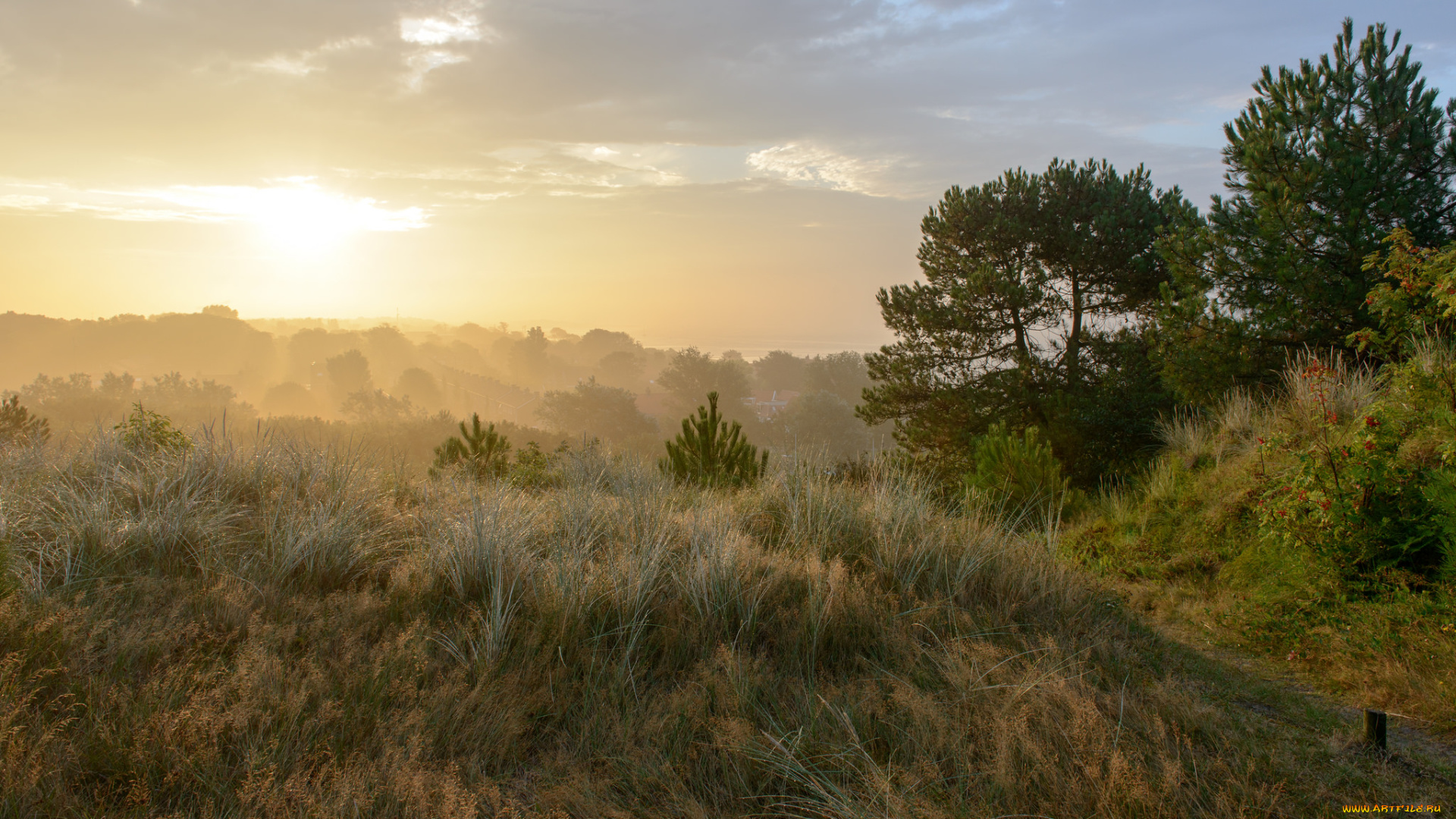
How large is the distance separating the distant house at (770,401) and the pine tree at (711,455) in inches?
2148

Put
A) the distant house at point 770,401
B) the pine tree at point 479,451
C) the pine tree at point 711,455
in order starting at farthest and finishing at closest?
the distant house at point 770,401, the pine tree at point 479,451, the pine tree at point 711,455

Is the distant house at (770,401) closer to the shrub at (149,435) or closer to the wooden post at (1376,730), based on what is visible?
the shrub at (149,435)

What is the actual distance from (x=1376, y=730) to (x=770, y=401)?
249ft

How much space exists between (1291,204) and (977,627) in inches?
360

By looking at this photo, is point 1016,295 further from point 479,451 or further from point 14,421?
point 14,421

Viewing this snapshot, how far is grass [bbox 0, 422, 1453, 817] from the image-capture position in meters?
2.41

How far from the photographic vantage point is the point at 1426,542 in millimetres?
4625

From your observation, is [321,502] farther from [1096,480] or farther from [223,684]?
[1096,480]

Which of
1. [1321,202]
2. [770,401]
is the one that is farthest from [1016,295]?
[770,401]

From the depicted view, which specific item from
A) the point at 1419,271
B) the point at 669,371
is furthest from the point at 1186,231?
the point at 669,371

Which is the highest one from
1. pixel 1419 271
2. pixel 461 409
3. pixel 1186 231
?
pixel 1186 231

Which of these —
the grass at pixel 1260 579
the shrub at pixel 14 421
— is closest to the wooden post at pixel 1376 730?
the grass at pixel 1260 579

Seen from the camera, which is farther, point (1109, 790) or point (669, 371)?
point (669, 371)

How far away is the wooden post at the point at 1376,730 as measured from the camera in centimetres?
292
